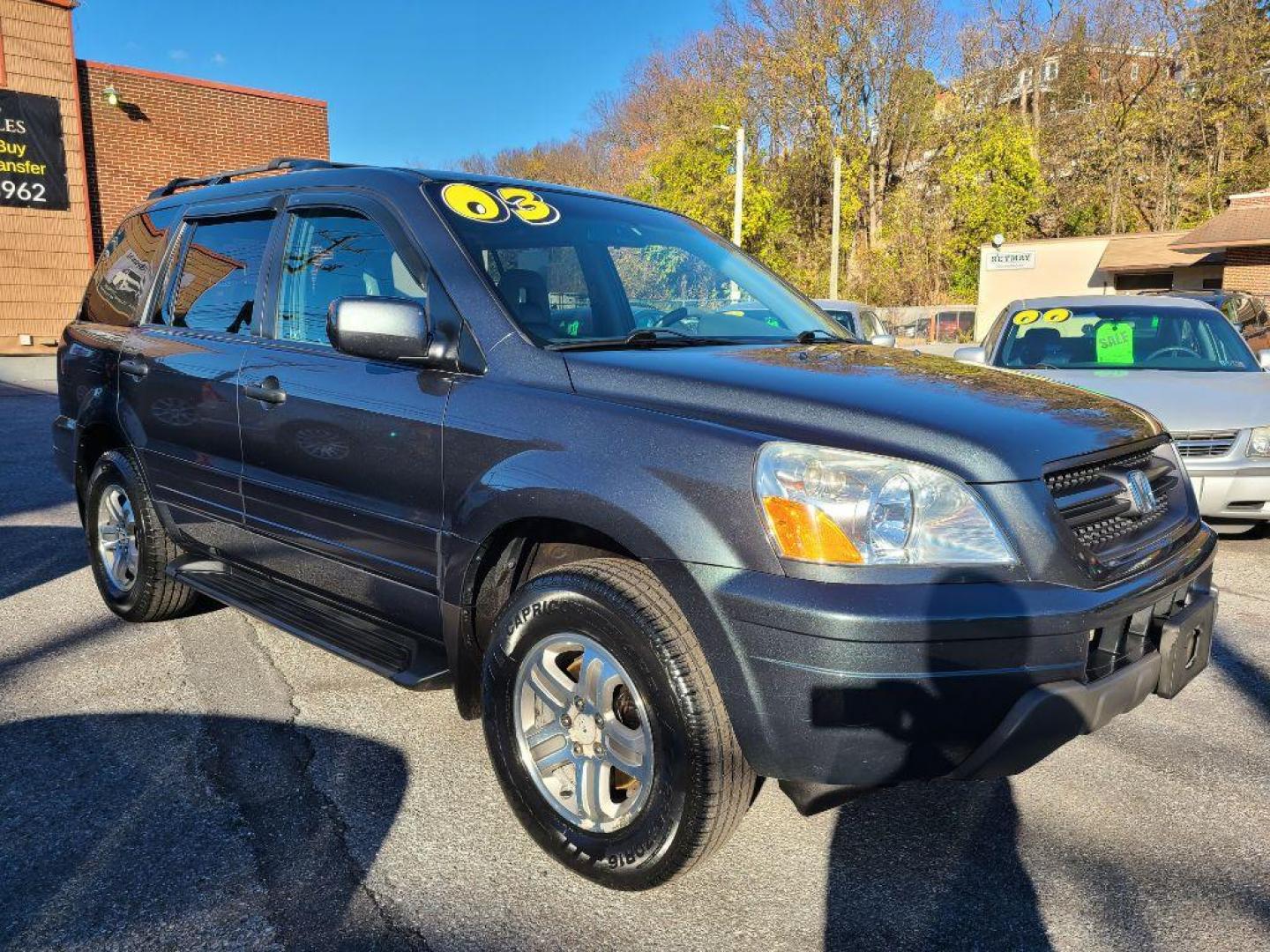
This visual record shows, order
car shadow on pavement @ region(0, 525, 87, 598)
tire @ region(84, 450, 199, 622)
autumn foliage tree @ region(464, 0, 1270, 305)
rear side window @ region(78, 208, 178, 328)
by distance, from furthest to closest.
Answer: autumn foliage tree @ region(464, 0, 1270, 305), car shadow on pavement @ region(0, 525, 87, 598), rear side window @ region(78, 208, 178, 328), tire @ region(84, 450, 199, 622)

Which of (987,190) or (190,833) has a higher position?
(987,190)

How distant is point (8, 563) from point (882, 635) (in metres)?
5.27

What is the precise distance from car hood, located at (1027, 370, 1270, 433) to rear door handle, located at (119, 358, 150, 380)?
4.54 metres

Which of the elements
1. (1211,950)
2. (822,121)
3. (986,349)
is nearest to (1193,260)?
(822,121)

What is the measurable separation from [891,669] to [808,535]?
327 millimetres

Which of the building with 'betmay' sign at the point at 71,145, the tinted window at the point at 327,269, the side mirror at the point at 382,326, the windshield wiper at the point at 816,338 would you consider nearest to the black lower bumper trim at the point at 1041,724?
the windshield wiper at the point at 816,338

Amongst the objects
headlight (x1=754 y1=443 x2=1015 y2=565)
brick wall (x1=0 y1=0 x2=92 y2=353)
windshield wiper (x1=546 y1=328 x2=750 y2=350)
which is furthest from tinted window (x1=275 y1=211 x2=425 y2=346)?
brick wall (x1=0 y1=0 x2=92 y2=353)

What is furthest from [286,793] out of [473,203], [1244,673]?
[1244,673]

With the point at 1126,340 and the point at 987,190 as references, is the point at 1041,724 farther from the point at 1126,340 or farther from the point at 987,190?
the point at 987,190

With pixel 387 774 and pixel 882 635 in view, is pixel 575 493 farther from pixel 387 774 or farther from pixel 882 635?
pixel 387 774

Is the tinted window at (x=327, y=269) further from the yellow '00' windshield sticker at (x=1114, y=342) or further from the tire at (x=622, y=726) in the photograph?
the yellow '00' windshield sticker at (x=1114, y=342)

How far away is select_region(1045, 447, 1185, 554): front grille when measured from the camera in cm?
234

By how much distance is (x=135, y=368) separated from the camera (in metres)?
4.14

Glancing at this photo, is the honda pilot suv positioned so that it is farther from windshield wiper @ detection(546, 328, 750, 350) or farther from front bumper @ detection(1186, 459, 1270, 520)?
front bumper @ detection(1186, 459, 1270, 520)
